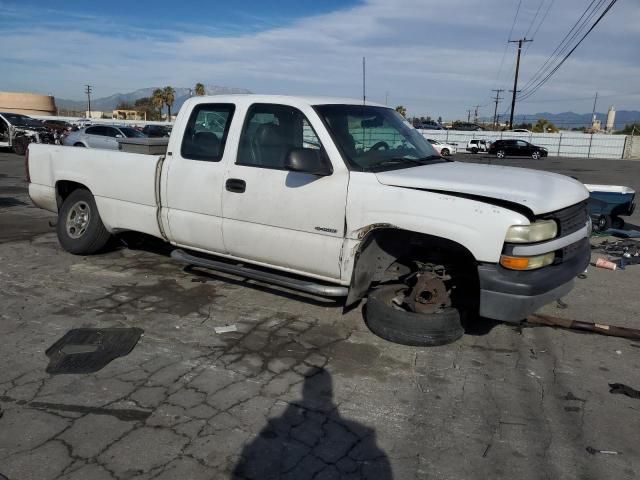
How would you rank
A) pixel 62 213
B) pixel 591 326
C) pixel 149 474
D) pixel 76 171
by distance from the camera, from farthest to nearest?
pixel 62 213 → pixel 76 171 → pixel 591 326 → pixel 149 474

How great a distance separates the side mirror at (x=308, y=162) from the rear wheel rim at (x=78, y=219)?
3376 mm

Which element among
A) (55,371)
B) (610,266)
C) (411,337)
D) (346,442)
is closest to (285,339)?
(411,337)

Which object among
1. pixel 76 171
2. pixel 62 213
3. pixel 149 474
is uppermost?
pixel 76 171

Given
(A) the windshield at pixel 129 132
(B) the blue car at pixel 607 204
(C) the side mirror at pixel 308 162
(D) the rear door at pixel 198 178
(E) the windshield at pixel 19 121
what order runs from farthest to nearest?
(E) the windshield at pixel 19 121, (A) the windshield at pixel 129 132, (B) the blue car at pixel 607 204, (D) the rear door at pixel 198 178, (C) the side mirror at pixel 308 162

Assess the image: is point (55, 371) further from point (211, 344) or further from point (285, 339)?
point (285, 339)

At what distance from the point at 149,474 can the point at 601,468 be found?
2.40m

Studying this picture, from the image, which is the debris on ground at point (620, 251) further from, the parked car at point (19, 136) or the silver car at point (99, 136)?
the parked car at point (19, 136)

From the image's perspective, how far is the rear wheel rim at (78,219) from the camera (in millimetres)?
6336

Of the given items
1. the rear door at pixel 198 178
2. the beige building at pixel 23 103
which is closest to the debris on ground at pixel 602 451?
the rear door at pixel 198 178

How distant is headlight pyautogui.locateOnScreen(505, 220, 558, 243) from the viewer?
11.5 feet

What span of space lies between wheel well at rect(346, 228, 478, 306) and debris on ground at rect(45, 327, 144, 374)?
1.83 meters

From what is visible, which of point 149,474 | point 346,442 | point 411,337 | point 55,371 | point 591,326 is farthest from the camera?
point 591,326

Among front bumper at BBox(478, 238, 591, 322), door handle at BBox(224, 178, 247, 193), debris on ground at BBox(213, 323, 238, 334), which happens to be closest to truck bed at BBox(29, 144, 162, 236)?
door handle at BBox(224, 178, 247, 193)

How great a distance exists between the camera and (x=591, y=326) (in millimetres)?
4562
